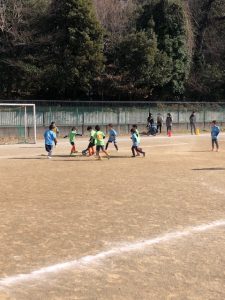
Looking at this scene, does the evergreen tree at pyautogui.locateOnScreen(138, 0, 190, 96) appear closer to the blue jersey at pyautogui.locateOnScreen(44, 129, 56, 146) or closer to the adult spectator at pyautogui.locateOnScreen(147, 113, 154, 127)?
the adult spectator at pyautogui.locateOnScreen(147, 113, 154, 127)

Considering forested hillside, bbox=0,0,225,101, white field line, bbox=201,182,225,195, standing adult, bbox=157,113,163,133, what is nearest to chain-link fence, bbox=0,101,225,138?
standing adult, bbox=157,113,163,133

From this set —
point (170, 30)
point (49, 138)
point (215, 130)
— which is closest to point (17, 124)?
point (49, 138)

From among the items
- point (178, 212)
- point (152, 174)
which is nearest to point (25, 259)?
point (178, 212)

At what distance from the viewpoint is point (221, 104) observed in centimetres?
4322

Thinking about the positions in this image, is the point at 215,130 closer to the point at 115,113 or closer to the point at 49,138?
the point at 49,138

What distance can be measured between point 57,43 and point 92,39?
2.51 meters

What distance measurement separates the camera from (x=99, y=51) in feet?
112

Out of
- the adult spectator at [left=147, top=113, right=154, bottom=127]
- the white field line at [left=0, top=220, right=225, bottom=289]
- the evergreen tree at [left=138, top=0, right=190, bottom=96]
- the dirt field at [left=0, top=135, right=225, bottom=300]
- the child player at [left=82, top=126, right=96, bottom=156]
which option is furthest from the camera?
the evergreen tree at [left=138, top=0, right=190, bottom=96]

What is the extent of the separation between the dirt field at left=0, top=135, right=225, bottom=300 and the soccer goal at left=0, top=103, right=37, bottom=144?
1495 cm

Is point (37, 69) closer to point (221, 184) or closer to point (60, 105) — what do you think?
point (60, 105)

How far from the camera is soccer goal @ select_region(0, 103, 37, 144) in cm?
2925

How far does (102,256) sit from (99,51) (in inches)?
1142

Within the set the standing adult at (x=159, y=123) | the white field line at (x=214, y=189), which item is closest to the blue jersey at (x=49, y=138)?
the white field line at (x=214, y=189)

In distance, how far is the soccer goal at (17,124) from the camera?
96.0 feet
